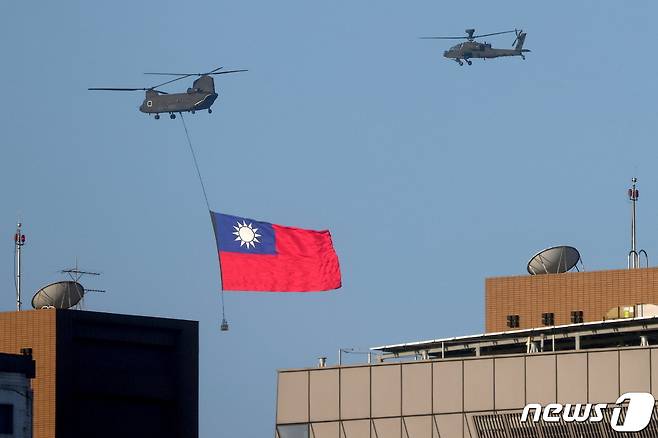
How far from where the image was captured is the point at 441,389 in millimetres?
76062

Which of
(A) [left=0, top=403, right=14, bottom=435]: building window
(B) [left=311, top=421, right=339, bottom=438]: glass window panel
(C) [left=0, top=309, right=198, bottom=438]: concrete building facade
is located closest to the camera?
(B) [left=311, top=421, right=339, bottom=438]: glass window panel

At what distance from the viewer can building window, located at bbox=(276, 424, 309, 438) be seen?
79188 mm

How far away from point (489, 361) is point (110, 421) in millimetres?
37831

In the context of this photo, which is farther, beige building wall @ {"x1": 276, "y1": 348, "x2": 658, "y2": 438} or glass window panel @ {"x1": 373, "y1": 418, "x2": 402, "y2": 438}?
glass window panel @ {"x1": 373, "y1": 418, "x2": 402, "y2": 438}

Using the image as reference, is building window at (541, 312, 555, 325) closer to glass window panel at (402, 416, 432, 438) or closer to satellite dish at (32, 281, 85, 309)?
glass window panel at (402, 416, 432, 438)

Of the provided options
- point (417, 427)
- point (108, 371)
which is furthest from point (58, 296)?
point (417, 427)

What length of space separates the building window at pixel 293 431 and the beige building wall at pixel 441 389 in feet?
0.12

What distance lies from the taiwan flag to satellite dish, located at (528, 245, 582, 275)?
17.6 m

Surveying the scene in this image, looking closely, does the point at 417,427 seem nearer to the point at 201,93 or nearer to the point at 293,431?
the point at 293,431

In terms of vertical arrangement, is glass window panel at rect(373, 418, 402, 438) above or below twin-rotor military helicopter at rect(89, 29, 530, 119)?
below

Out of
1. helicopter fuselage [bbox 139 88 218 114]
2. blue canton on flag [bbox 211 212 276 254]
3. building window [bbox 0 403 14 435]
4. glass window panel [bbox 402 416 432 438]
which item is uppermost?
helicopter fuselage [bbox 139 88 218 114]

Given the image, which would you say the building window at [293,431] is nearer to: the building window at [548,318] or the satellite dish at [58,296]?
the building window at [548,318]

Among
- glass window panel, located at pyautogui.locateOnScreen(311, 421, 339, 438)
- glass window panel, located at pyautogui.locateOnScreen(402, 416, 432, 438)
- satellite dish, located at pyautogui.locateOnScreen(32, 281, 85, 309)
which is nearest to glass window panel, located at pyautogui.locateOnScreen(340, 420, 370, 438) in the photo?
glass window panel, located at pyautogui.locateOnScreen(311, 421, 339, 438)

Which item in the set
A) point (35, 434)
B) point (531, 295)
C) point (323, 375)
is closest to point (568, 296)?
point (531, 295)
